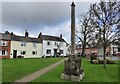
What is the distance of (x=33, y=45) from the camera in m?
72.4

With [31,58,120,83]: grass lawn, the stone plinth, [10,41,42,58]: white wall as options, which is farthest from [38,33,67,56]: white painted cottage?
the stone plinth

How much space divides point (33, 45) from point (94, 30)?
1720 inches

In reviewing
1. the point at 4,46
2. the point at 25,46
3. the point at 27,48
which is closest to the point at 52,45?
the point at 27,48

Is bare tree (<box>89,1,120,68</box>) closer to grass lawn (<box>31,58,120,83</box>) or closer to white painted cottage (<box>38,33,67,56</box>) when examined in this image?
grass lawn (<box>31,58,120,83</box>)

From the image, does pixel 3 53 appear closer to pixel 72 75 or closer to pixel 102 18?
pixel 102 18

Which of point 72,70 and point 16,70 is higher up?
point 72,70

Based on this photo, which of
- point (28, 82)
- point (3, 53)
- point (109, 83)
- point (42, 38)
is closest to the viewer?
point (28, 82)

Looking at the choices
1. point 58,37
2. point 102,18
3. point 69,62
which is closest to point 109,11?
point 102,18

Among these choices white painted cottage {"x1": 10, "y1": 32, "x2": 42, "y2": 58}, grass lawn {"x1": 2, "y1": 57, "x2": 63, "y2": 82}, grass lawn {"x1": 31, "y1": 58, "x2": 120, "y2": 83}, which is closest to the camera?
grass lawn {"x1": 2, "y1": 57, "x2": 63, "y2": 82}

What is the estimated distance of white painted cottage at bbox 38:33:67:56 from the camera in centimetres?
7747

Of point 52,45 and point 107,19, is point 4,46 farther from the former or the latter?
point 107,19

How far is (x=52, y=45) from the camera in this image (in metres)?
80.4

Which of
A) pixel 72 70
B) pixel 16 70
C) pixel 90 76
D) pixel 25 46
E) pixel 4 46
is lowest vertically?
pixel 90 76

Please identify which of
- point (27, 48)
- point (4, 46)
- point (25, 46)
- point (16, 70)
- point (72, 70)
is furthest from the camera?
point (27, 48)
